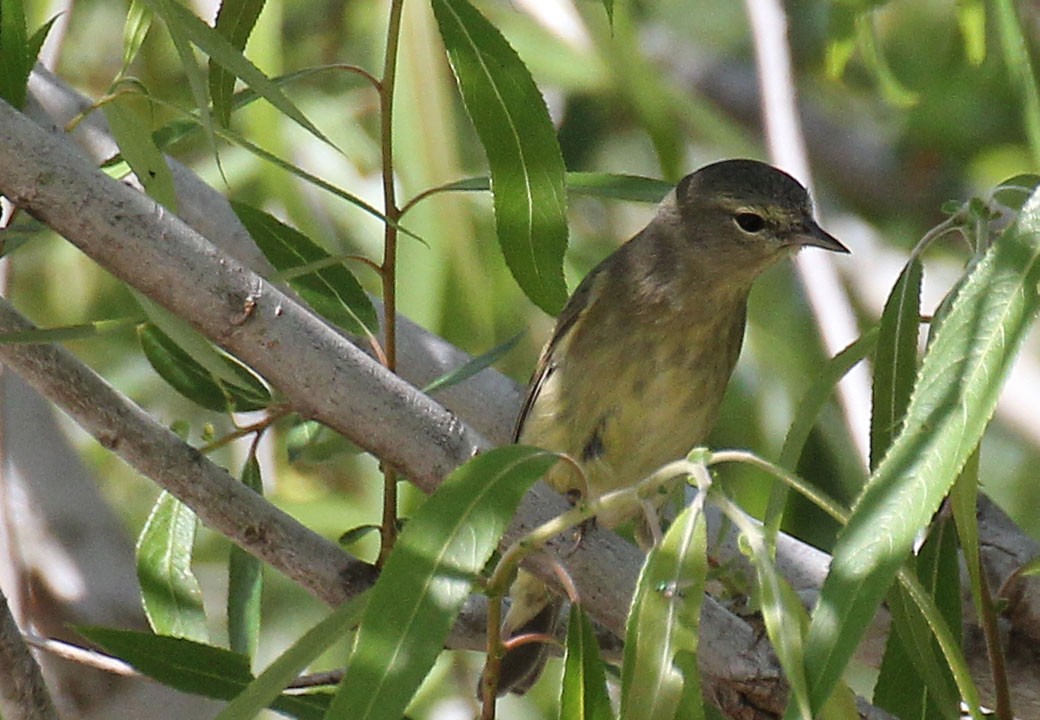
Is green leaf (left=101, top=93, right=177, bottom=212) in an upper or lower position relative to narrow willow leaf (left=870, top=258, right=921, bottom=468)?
lower

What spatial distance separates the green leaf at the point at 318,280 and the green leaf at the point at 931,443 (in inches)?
39.0

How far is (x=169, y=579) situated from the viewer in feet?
7.26

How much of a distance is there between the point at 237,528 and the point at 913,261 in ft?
2.76

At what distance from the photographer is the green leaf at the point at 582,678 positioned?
1636mm

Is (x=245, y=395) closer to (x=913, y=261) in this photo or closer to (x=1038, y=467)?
(x=913, y=261)

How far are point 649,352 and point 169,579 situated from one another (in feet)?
3.80

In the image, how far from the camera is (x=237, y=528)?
6.25 feet

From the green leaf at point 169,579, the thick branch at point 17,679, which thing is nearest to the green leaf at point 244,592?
the green leaf at point 169,579

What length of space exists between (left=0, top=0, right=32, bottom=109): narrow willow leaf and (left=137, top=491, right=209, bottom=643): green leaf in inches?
22.7

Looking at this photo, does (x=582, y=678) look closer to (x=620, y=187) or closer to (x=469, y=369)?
(x=469, y=369)

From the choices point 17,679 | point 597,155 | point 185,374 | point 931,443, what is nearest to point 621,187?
point 185,374

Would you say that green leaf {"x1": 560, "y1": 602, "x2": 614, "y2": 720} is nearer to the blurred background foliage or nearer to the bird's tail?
the blurred background foliage

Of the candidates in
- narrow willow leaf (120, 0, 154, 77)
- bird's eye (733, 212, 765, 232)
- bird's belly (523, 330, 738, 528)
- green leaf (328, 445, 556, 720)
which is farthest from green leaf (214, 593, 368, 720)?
bird's eye (733, 212, 765, 232)

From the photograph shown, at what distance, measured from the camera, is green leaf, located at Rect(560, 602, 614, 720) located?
5.37 ft
